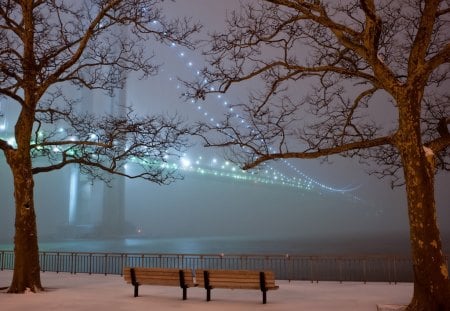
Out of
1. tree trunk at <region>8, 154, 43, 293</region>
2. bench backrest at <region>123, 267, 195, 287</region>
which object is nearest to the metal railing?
bench backrest at <region>123, 267, 195, 287</region>

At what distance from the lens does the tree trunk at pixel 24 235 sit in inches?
435

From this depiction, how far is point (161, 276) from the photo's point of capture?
33.4 feet

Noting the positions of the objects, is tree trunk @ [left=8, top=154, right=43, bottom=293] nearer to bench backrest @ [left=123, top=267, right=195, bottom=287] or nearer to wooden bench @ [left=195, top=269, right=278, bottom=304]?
bench backrest @ [left=123, top=267, right=195, bottom=287]

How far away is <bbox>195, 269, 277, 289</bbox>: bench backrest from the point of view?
9.24 metres

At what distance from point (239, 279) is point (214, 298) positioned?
97cm

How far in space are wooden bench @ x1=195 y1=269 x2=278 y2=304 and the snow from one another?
30 centimetres

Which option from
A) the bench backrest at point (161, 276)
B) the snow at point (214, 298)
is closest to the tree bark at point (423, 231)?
the snow at point (214, 298)

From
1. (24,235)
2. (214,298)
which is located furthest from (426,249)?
(24,235)

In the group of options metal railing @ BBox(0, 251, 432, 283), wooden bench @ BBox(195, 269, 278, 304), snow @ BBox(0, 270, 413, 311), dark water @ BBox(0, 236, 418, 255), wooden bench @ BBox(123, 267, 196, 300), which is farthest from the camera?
dark water @ BBox(0, 236, 418, 255)

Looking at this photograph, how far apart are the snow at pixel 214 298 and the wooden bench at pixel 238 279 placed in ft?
0.98

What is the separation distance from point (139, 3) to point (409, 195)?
7817 millimetres

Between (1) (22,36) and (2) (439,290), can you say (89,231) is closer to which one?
(1) (22,36)

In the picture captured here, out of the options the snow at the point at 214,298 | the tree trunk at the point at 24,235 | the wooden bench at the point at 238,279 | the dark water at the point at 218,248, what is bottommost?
the dark water at the point at 218,248

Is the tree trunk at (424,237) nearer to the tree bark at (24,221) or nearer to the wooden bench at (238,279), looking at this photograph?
the wooden bench at (238,279)
